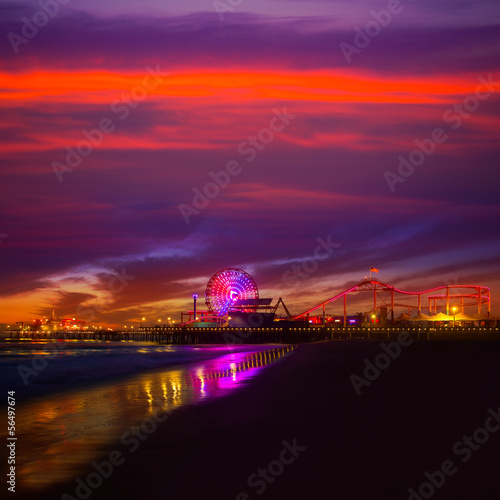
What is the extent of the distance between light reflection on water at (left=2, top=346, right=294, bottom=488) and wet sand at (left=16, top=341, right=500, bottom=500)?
18.9 inches

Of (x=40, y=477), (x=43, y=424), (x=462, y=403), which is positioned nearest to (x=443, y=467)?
(x=40, y=477)

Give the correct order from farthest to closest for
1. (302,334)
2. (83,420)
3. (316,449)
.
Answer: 1. (302,334)
2. (83,420)
3. (316,449)

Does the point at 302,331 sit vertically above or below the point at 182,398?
above

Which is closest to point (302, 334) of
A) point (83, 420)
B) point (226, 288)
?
point (226, 288)

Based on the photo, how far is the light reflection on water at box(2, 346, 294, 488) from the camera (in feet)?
30.4

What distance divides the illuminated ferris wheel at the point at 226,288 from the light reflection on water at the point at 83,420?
105m

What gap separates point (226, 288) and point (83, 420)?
117m

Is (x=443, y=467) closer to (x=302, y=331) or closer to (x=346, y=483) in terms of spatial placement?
(x=346, y=483)

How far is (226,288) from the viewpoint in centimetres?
13100

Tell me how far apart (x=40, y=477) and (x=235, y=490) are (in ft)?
9.15

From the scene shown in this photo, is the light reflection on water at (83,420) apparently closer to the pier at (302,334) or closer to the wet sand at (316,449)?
the wet sand at (316,449)

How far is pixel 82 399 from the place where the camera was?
19.2 metres

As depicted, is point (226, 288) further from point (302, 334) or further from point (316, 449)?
point (316, 449)

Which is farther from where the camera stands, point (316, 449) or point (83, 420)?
point (83, 420)
